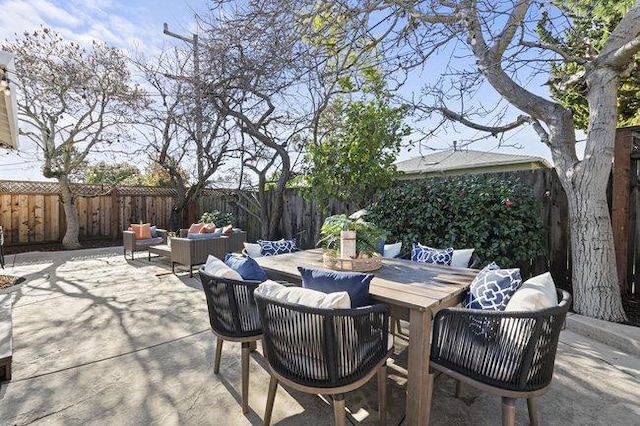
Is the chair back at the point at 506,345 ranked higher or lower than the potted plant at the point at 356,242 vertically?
lower

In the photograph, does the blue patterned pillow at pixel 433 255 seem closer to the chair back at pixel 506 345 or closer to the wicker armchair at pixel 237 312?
the chair back at pixel 506 345

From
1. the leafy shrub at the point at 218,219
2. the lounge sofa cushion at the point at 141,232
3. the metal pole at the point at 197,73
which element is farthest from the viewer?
the leafy shrub at the point at 218,219

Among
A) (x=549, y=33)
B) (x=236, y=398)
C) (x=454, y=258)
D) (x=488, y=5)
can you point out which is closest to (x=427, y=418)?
(x=236, y=398)

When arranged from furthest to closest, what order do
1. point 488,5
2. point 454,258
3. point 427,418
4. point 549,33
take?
point 549,33 < point 454,258 < point 488,5 < point 427,418

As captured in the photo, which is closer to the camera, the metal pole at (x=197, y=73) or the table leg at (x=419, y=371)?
the table leg at (x=419, y=371)

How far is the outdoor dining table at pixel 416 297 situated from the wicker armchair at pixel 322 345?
203mm

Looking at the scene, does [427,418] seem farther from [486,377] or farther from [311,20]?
[311,20]

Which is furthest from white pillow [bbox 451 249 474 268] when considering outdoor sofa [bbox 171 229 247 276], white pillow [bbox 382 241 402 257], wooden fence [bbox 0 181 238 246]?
wooden fence [bbox 0 181 238 246]

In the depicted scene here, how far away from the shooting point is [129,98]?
8078mm

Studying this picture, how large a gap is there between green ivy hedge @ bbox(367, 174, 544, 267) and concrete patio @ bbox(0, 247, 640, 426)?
→ 104 centimetres

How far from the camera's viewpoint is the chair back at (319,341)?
56.4 inches

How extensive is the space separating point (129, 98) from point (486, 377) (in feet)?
30.8

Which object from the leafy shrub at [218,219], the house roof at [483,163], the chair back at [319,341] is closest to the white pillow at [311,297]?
the chair back at [319,341]

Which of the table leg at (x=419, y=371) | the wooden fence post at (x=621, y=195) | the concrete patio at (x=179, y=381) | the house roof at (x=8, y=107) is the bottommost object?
the concrete patio at (x=179, y=381)
